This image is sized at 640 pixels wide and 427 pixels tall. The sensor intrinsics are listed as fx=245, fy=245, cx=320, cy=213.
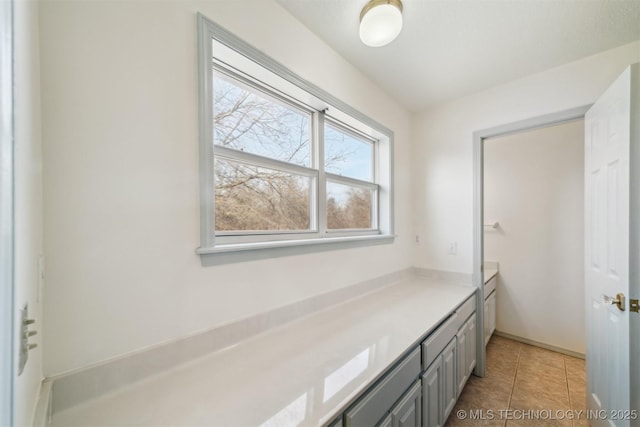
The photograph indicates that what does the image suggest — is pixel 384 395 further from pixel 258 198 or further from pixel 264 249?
pixel 258 198

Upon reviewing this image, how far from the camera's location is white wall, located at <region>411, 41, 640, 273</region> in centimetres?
174

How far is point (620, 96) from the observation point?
1.31 meters

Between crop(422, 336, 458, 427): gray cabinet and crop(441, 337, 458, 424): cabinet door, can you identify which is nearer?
crop(422, 336, 458, 427): gray cabinet

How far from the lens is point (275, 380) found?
34.9 inches

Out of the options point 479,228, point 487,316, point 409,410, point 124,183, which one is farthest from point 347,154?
point 487,316

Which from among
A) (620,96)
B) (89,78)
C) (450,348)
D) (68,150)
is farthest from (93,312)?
(620,96)

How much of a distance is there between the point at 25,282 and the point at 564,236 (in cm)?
380

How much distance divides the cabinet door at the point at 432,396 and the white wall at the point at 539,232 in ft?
6.70

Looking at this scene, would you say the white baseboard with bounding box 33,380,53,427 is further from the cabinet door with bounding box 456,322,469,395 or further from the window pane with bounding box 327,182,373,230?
the cabinet door with bounding box 456,322,469,395

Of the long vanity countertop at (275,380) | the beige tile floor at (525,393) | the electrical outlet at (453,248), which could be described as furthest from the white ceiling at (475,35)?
the beige tile floor at (525,393)

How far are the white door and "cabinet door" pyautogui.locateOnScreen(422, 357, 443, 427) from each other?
829mm

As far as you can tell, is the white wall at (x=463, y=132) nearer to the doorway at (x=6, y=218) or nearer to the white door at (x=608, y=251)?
the white door at (x=608, y=251)

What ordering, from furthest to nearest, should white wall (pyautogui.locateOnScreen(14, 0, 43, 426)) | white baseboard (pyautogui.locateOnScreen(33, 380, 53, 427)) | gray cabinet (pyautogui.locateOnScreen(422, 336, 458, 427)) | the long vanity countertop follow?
gray cabinet (pyautogui.locateOnScreen(422, 336, 458, 427)), the long vanity countertop, white baseboard (pyautogui.locateOnScreen(33, 380, 53, 427)), white wall (pyautogui.locateOnScreen(14, 0, 43, 426))

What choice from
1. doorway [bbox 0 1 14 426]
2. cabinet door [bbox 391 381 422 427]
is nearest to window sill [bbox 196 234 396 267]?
doorway [bbox 0 1 14 426]
